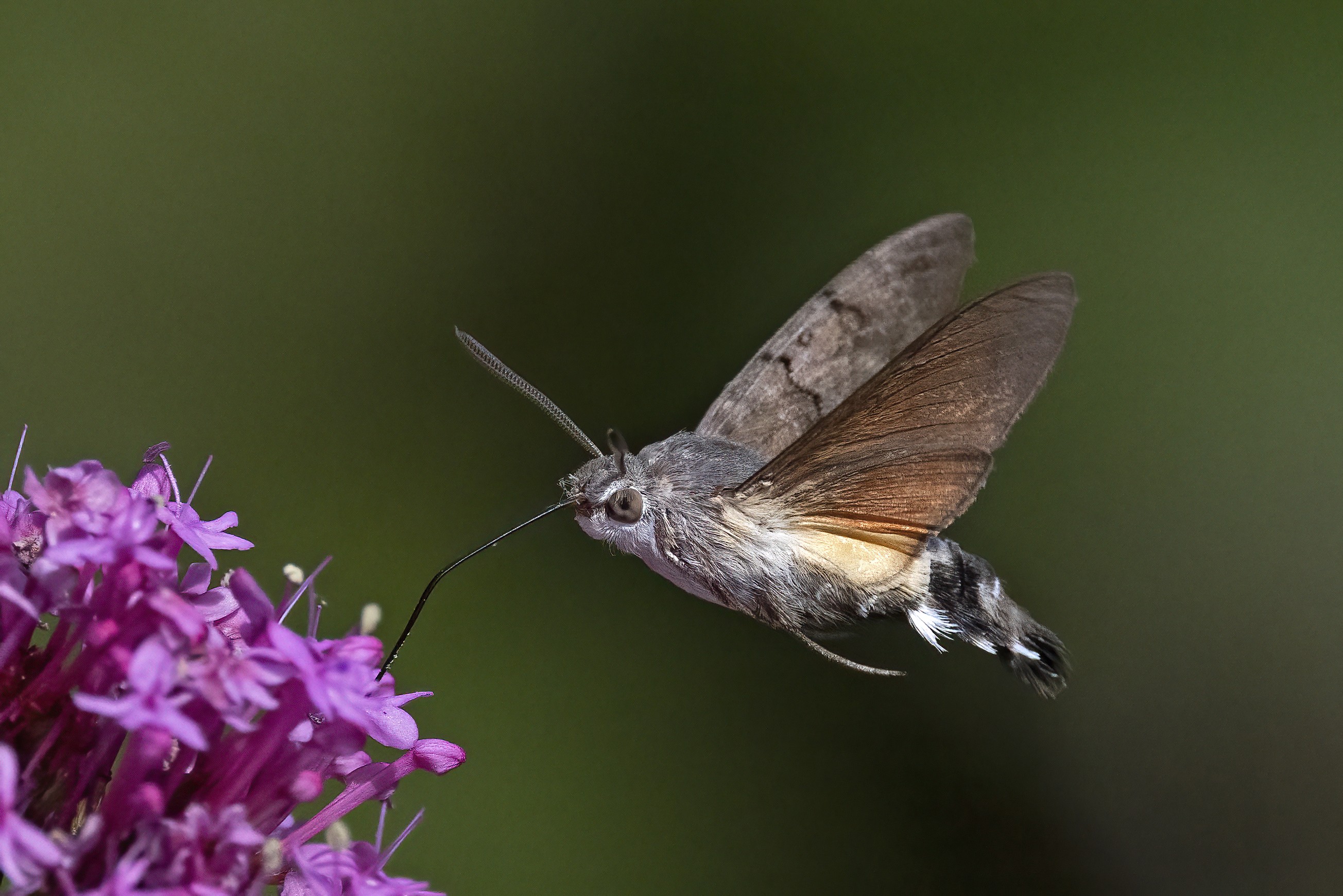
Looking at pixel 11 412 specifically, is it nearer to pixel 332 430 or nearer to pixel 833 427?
pixel 332 430

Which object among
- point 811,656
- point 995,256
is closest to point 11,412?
point 811,656

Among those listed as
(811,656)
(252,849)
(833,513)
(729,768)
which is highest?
(833,513)

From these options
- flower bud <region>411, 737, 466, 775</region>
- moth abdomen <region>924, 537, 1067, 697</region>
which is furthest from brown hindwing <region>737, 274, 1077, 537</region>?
flower bud <region>411, 737, 466, 775</region>

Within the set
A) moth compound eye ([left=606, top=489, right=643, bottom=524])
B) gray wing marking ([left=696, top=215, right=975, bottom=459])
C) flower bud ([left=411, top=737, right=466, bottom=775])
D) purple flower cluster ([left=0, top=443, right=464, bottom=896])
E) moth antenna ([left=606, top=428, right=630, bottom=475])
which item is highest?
gray wing marking ([left=696, top=215, right=975, bottom=459])

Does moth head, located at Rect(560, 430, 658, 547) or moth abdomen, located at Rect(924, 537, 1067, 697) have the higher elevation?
moth head, located at Rect(560, 430, 658, 547)

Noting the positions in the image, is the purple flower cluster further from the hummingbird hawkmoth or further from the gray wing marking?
the gray wing marking

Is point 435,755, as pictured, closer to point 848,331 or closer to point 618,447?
point 618,447
